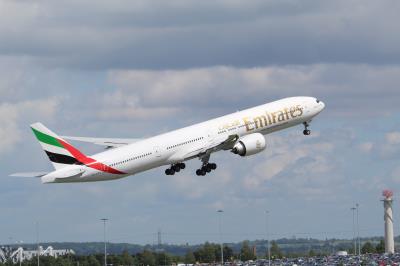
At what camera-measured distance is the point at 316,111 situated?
151 meters

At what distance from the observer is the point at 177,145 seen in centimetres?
13488

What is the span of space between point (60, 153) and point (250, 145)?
82.0 ft

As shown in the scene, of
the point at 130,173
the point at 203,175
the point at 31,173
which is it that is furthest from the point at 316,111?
the point at 31,173

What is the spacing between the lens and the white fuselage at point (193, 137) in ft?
423

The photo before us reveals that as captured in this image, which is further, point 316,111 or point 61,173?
point 316,111

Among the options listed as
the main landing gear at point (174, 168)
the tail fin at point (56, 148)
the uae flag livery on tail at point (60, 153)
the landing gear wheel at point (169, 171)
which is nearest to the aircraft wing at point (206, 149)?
the main landing gear at point (174, 168)

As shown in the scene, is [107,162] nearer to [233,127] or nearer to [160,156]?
[160,156]

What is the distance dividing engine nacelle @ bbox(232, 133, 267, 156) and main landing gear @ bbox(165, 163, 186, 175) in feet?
24.2

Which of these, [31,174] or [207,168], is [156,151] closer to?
[207,168]

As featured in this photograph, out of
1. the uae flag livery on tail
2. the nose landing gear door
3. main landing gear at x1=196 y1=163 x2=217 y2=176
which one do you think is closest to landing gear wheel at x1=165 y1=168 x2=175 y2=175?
main landing gear at x1=196 y1=163 x2=217 y2=176

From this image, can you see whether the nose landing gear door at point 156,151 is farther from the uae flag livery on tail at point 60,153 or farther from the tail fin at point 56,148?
the tail fin at point 56,148

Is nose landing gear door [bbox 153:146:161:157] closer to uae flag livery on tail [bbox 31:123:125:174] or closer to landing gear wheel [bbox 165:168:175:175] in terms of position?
uae flag livery on tail [bbox 31:123:125:174]

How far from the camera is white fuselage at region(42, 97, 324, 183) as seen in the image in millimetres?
129000

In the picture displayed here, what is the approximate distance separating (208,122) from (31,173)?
24470 mm
